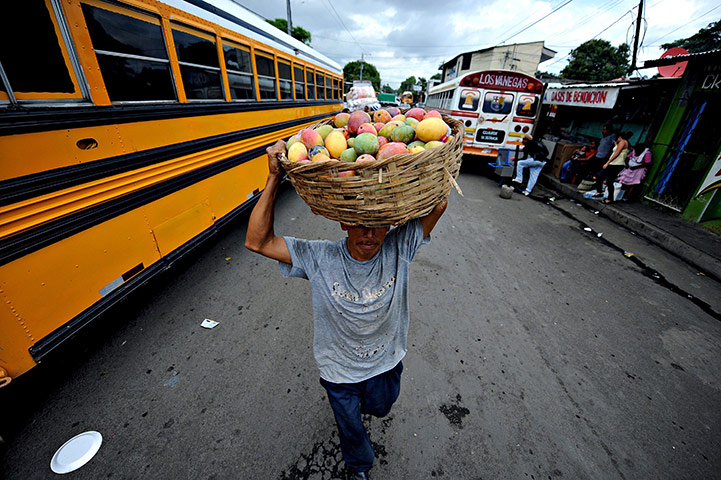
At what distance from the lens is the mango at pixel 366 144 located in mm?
1247

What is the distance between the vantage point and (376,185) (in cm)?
101

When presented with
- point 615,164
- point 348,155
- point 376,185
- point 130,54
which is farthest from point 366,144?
point 615,164

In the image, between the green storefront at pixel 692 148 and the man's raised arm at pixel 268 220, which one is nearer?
the man's raised arm at pixel 268 220

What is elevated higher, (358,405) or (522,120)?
(522,120)

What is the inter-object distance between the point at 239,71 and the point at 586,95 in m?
9.48

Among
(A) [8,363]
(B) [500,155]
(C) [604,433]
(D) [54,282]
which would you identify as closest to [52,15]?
(D) [54,282]

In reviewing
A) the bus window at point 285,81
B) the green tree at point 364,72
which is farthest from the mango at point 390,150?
the green tree at point 364,72

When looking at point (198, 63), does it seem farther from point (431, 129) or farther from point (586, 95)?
point (586, 95)

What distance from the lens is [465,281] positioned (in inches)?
151

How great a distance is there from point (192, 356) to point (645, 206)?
9114mm

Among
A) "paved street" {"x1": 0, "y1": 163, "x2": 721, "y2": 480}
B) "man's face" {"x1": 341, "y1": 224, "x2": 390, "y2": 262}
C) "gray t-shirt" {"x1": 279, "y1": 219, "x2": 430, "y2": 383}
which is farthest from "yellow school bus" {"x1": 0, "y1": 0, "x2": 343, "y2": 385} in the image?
"man's face" {"x1": 341, "y1": 224, "x2": 390, "y2": 262}

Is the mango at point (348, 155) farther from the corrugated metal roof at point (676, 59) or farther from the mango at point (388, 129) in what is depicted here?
the corrugated metal roof at point (676, 59)

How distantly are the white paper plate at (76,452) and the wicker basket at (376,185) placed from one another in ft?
7.61

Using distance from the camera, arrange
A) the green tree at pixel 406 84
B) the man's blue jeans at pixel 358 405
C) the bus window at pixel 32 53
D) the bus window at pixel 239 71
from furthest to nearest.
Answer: the green tree at pixel 406 84 < the bus window at pixel 239 71 < the bus window at pixel 32 53 < the man's blue jeans at pixel 358 405
